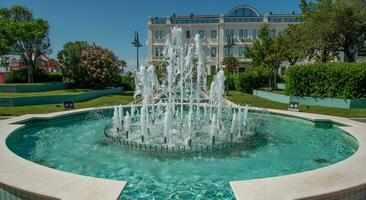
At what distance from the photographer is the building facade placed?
58312 millimetres

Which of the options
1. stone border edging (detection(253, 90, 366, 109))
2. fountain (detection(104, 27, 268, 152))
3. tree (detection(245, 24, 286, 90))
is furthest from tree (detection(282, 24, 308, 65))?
fountain (detection(104, 27, 268, 152))

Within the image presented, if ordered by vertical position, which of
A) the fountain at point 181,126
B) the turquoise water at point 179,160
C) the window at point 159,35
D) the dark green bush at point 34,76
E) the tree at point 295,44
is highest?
the window at point 159,35

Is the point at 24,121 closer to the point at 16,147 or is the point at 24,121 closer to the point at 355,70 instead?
the point at 16,147

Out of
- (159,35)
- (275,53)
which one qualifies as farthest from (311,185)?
(159,35)

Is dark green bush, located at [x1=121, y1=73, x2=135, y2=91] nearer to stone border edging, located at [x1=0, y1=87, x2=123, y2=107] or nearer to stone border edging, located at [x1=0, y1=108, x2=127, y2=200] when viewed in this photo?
stone border edging, located at [x1=0, y1=87, x2=123, y2=107]

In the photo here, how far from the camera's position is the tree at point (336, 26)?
24928 millimetres

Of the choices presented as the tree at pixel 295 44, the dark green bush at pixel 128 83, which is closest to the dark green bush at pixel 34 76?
the dark green bush at pixel 128 83

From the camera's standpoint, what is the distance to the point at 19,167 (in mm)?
6832

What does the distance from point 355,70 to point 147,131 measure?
15.6 m

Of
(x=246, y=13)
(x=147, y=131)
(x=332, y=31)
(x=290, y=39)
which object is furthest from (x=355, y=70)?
(x=246, y=13)

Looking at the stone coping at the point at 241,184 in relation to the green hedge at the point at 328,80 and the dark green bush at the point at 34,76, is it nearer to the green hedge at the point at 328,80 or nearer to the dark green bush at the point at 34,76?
the green hedge at the point at 328,80

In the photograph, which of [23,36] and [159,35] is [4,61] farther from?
[159,35]

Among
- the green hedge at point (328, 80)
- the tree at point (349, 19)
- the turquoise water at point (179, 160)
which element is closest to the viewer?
the turquoise water at point (179, 160)

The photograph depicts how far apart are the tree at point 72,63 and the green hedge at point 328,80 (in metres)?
22.0
